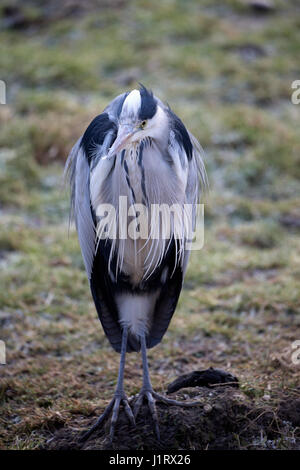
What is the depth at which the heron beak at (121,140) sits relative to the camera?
2.29 meters

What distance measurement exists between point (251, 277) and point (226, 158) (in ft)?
6.60

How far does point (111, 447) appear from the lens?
242 centimetres

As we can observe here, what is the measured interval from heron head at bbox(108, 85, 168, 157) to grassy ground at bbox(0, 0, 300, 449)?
1.24m

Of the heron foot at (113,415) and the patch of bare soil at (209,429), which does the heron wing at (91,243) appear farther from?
the patch of bare soil at (209,429)

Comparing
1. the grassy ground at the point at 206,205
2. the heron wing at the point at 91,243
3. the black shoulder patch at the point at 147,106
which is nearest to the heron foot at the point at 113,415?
the grassy ground at the point at 206,205

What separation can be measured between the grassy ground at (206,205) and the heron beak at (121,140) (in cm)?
122

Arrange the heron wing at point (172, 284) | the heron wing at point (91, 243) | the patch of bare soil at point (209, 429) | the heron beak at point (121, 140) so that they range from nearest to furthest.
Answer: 1. the heron beak at point (121, 140)
2. the patch of bare soil at point (209, 429)
3. the heron wing at point (91, 243)
4. the heron wing at point (172, 284)

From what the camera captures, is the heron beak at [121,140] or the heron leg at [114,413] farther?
the heron leg at [114,413]

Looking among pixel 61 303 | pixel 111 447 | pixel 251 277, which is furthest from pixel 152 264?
pixel 251 277

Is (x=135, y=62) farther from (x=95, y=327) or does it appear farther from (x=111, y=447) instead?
(x=111, y=447)

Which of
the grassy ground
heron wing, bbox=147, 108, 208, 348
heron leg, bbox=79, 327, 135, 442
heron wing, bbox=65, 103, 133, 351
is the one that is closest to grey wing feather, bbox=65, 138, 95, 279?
heron wing, bbox=65, 103, 133, 351

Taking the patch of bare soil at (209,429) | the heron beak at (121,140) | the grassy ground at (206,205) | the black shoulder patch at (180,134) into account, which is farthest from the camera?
the grassy ground at (206,205)

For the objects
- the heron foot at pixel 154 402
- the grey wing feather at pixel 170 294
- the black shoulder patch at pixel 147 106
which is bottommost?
the heron foot at pixel 154 402

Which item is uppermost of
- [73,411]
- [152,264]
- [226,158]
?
[226,158]
